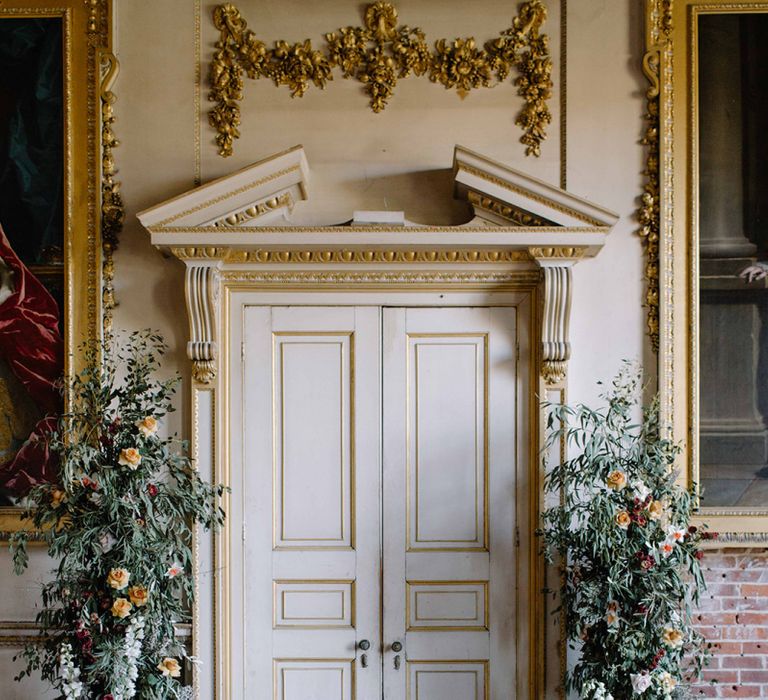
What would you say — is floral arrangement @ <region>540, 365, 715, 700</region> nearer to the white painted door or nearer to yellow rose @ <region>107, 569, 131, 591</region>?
the white painted door

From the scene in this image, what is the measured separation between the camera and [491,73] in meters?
3.32

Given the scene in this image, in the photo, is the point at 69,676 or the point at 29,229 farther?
the point at 29,229

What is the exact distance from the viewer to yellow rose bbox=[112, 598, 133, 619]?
2.74 m

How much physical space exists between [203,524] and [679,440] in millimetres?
2199

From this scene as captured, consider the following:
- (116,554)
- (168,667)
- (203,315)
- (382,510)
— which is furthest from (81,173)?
(168,667)

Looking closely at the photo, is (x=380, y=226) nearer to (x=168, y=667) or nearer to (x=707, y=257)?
(x=707, y=257)

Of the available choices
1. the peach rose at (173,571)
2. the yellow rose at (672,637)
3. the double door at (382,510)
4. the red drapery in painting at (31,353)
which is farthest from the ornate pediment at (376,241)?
the yellow rose at (672,637)

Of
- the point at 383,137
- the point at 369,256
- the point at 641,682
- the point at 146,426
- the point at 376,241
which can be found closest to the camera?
the point at 641,682

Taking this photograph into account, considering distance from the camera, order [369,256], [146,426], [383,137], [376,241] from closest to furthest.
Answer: [146,426] → [376,241] → [369,256] → [383,137]

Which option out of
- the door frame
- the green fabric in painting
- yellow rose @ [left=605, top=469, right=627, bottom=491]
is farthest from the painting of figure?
yellow rose @ [left=605, top=469, right=627, bottom=491]

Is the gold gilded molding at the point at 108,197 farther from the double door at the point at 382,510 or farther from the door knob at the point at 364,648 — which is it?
the door knob at the point at 364,648

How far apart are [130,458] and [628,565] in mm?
2024

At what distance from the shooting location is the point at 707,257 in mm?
3256

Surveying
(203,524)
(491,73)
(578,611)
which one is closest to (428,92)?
(491,73)
